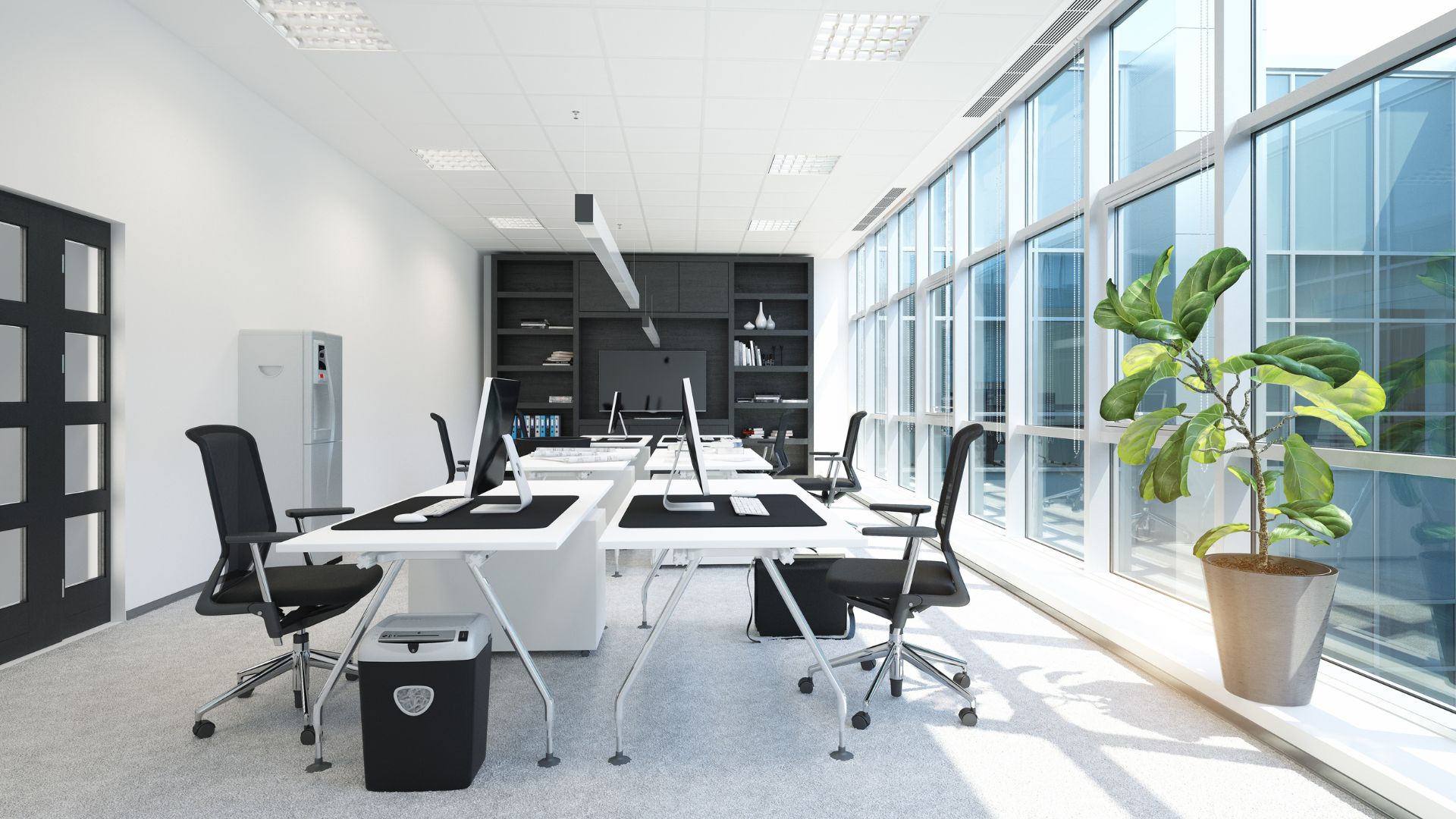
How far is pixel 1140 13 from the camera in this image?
14.0ft

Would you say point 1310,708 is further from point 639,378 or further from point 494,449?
point 639,378

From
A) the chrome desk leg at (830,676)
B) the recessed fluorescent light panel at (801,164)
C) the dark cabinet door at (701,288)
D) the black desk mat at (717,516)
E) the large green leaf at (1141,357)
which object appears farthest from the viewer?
the dark cabinet door at (701,288)

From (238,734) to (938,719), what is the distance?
95.9 inches

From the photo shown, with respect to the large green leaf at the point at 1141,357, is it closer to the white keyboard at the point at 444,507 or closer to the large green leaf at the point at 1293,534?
the large green leaf at the point at 1293,534

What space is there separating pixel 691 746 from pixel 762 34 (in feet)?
11.9

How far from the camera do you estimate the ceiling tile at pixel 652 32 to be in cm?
407

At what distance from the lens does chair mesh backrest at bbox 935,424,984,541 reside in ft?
9.63

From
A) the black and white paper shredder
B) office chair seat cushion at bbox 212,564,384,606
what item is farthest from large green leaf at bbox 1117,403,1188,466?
office chair seat cushion at bbox 212,564,384,606

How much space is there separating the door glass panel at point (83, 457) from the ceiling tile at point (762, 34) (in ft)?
12.4

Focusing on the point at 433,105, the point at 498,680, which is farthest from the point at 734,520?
the point at 433,105

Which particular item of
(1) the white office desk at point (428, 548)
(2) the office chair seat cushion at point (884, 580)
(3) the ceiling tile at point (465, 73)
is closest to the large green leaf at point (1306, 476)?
(2) the office chair seat cushion at point (884, 580)

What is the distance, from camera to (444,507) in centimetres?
294

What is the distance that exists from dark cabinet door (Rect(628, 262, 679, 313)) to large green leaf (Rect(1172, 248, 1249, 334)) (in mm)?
8033

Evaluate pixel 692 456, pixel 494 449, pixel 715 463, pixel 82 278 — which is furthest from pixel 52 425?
pixel 715 463
